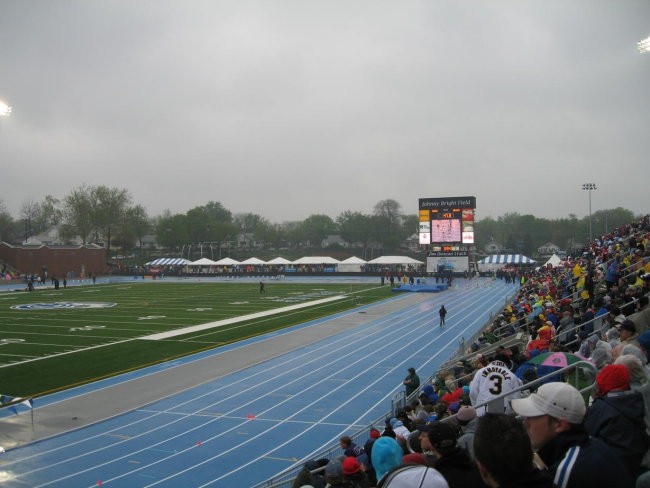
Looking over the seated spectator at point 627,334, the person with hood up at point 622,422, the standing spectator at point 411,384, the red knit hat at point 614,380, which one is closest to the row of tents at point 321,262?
the standing spectator at point 411,384

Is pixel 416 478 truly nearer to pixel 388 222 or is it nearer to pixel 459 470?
pixel 459 470

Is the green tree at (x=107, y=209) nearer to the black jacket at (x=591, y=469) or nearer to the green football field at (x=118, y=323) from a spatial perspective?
the green football field at (x=118, y=323)

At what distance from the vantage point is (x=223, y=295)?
51750 mm

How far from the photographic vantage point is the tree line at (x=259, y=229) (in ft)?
363

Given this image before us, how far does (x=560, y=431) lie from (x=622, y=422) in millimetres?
872

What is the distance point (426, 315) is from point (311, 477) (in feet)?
98.9

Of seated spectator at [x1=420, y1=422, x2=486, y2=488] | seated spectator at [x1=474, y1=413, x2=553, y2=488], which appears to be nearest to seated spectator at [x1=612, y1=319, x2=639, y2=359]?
seated spectator at [x1=420, y1=422, x2=486, y2=488]

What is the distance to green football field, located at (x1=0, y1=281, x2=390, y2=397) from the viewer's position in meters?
21.1

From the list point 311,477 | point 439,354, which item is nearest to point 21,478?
point 311,477

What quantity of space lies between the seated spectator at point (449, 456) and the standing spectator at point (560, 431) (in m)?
0.43

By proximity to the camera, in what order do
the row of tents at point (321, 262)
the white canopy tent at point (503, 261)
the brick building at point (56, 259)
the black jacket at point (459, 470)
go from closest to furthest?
the black jacket at point (459, 470)
the white canopy tent at point (503, 261)
the row of tents at point (321, 262)
the brick building at point (56, 259)

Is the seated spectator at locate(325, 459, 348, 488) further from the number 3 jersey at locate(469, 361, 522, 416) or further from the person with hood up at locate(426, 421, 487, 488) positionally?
the number 3 jersey at locate(469, 361, 522, 416)

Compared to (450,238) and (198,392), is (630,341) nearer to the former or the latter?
(198,392)

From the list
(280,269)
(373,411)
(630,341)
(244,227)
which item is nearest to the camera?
(630,341)
